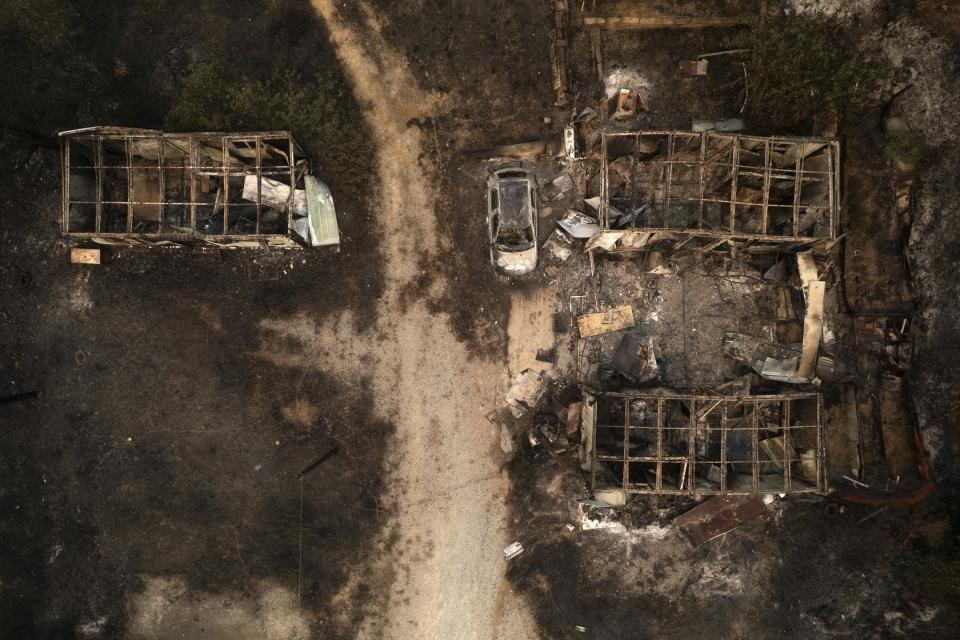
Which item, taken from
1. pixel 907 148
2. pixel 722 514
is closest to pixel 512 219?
pixel 722 514

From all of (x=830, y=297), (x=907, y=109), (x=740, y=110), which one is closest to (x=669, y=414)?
(x=830, y=297)

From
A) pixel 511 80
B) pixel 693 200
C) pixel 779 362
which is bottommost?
pixel 779 362

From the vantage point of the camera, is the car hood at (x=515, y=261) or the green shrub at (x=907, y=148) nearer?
the green shrub at (x=907, y=148)

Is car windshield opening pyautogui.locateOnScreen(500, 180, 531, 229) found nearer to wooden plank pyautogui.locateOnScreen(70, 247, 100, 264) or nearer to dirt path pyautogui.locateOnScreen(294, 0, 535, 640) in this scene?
dirt path pyautogui.locateOnScreen(294, 0, 535, 640)

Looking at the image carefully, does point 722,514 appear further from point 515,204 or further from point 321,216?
point 321,216

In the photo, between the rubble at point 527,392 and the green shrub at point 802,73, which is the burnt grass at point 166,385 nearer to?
the rubble at point 527,392

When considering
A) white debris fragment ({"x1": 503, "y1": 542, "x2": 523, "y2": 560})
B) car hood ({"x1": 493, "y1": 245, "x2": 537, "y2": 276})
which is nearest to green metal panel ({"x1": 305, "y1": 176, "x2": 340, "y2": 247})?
car hood ({"x1": 493, "y1": 245, "x2": 537, "y2": 276})

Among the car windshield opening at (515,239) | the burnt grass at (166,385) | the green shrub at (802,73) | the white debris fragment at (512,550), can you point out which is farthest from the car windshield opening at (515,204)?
the white debris fragment at (512,550)

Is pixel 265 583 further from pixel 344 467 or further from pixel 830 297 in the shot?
pixel 830 297
